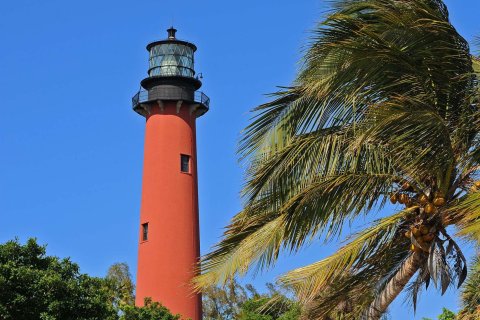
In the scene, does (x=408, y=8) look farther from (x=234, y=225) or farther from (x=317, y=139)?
(x=234, y=225)

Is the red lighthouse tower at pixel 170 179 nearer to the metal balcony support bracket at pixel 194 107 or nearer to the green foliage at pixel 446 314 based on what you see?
the metal balcony support bracket at pixel 194 107

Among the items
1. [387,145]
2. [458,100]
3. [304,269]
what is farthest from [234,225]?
[458,100]

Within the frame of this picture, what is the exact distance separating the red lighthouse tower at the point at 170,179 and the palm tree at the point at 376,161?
81.1 feet

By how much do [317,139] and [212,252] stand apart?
1962 millimetres

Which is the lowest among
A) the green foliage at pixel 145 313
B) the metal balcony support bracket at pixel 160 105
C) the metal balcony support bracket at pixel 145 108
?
the green foliage at pixel 145 313

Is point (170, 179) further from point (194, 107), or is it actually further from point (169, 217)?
point (194, 107)

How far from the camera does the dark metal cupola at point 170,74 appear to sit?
135 ft

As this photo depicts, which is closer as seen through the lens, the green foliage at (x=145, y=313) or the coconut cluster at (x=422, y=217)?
the coconut cluster at (x=422, y=217)

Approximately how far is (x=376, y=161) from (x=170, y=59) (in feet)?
99.3

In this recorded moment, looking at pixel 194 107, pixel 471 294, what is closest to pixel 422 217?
pixel 471 294

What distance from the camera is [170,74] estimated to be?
41.1m

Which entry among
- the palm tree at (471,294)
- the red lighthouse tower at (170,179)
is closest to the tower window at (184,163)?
the red lighthouse tower at (170,179)

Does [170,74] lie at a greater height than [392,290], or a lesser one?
greater

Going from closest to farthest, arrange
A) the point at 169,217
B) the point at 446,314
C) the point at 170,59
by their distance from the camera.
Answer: the point at 446,314 → the point at 169,217 → the point at 170,59
